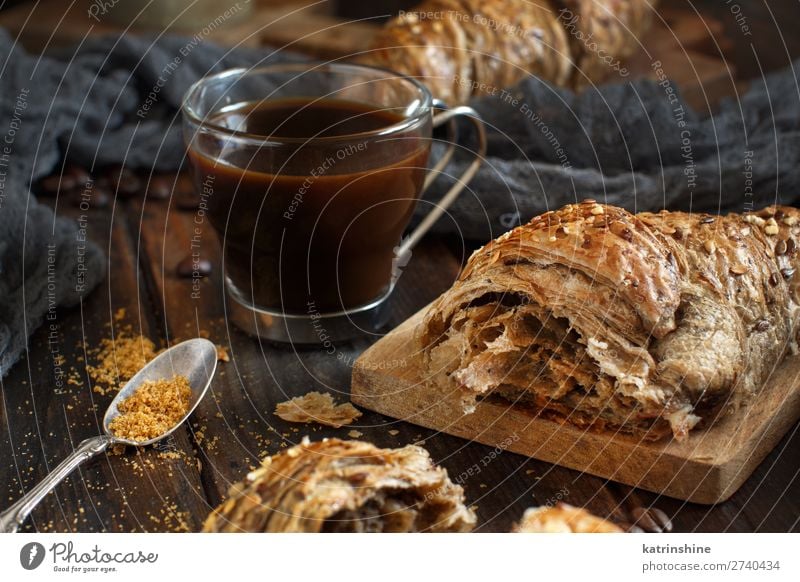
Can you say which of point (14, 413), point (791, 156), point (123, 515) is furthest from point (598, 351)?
point (791, 156)

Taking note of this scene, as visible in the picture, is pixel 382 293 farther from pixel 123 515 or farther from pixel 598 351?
pixel 123 515

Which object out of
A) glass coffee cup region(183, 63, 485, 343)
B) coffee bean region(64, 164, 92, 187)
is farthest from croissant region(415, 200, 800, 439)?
coffee bean region(64, 164, 92, 187)

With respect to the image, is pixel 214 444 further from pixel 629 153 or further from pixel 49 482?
pixel 629 153

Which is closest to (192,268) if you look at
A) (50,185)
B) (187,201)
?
(187,201)

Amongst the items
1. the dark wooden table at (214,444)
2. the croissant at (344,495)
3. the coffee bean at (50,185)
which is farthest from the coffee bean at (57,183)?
the croissant at (344,495)

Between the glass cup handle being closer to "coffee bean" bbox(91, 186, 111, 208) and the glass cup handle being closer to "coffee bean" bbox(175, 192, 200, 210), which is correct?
"coffee bean" bbox(175, 192, 200, 210)

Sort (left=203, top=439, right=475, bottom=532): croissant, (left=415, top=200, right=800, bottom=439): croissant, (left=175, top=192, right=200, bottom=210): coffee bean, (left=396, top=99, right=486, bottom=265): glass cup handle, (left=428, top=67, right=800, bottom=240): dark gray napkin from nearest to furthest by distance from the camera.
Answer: (left=203, top=439, right=475, bottom=532): croissant < (left=415, top=200, right=800, bottom=439): croissant < (left=396, top=99, right=486, bottom=265): glass cup handle < (left=428, top=67, right=800, bottom=240): dark gray napkin < (left=175, top=192, right=200, bottom=210): coffee bean
